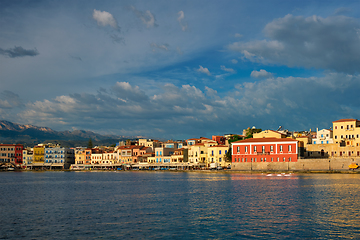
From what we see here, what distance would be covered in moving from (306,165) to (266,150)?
1216 cm

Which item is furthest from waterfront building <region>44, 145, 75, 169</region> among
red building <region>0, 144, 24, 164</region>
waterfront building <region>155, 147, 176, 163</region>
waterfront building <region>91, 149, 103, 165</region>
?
waterfront building <region>155, 147, 176, 163</region>

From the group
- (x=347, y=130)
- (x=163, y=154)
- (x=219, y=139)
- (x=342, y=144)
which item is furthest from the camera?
(x=219, y=139)

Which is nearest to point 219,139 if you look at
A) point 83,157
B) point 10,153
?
point 83,157

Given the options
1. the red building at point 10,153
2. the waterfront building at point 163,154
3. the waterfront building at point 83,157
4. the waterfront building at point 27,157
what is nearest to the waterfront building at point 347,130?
the waterfront building at point 163,154

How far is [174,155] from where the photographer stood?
140 meters

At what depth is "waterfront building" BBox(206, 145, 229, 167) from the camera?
12538cm

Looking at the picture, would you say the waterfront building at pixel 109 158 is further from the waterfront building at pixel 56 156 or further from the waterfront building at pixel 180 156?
the waterfront building at pixel 180 156

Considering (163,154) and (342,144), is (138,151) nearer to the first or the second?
(163,154)

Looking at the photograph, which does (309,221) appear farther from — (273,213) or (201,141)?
(201,141)

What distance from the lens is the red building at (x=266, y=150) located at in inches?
4163

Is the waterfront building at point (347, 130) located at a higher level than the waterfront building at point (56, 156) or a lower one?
higher

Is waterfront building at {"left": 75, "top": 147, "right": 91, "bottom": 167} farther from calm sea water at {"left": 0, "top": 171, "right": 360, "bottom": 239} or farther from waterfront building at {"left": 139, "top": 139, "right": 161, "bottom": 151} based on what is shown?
calm sea water at {"left": 0, "top": 171, "right": 360, "bottom": 239}

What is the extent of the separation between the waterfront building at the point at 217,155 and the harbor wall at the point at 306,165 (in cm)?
1405

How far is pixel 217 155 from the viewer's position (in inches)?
4988
